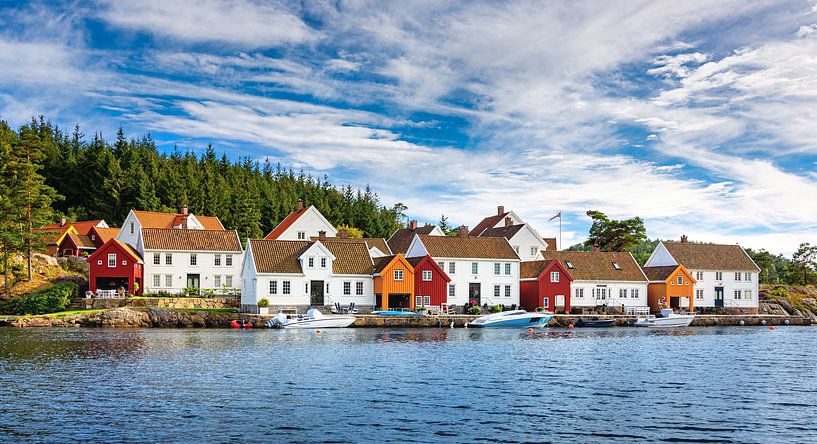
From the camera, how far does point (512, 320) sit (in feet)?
236

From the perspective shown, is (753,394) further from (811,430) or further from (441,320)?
(441,320)

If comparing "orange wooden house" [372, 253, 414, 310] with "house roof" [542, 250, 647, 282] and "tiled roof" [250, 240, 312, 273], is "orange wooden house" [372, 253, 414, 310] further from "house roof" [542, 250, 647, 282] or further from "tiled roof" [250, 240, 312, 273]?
"house roof" [542, 250, 647, 282]

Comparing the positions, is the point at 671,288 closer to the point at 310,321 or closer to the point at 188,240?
the point at 310,321

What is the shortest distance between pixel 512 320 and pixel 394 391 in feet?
144

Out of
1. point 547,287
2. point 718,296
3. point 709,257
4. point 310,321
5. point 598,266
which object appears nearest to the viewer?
point 310,321

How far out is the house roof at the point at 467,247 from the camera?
7925cm

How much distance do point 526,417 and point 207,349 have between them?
25.4m

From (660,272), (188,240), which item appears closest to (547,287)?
(660,272)

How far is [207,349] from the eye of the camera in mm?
44062

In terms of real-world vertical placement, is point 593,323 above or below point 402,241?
below

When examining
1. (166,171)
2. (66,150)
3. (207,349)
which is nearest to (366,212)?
(166,171)

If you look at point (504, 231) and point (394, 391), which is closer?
point (394, 391)

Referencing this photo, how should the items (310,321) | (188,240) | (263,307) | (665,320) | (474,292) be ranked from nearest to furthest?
(310,321) < (263,307) < (665,320) < (188,240) < (474,292)

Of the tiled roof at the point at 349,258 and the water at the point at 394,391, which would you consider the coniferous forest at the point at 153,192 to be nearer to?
the tiled roof at the point at 349,258
